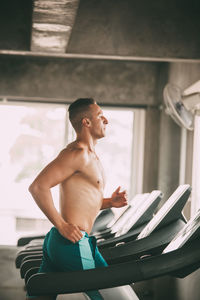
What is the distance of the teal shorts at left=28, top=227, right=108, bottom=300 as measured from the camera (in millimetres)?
2055

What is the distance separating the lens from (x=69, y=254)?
206 cm

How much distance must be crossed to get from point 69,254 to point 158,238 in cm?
75

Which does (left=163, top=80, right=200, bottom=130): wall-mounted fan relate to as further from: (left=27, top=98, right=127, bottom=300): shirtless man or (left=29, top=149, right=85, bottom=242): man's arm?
(left=29, top=149, right=85, bottom=242): man's arm

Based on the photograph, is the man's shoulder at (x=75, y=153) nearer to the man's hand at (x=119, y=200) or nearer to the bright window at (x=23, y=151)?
the man's hand at (x=119, y=200)

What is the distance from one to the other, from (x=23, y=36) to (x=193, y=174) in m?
2.12

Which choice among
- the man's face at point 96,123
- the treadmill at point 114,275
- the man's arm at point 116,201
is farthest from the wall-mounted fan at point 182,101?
the treadmill at point 114,275

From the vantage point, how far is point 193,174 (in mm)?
5055

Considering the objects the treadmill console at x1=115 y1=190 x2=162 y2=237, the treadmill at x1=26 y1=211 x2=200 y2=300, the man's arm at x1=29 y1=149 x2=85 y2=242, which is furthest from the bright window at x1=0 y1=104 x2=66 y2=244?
the treadmill at x1=26 y1=211 x2=200 y2=300

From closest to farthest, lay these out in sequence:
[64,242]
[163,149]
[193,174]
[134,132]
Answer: [64,242]
[193,174]
[163,149]
[134,132]

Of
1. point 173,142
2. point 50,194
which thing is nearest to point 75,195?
point 50,194

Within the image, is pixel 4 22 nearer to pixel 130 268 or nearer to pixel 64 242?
pixel 64 242

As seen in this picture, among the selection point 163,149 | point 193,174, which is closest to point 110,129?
point 163,149

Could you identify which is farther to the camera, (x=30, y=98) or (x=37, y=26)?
(x=30, y=98)

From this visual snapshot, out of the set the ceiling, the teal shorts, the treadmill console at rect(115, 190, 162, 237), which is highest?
the ceiling
